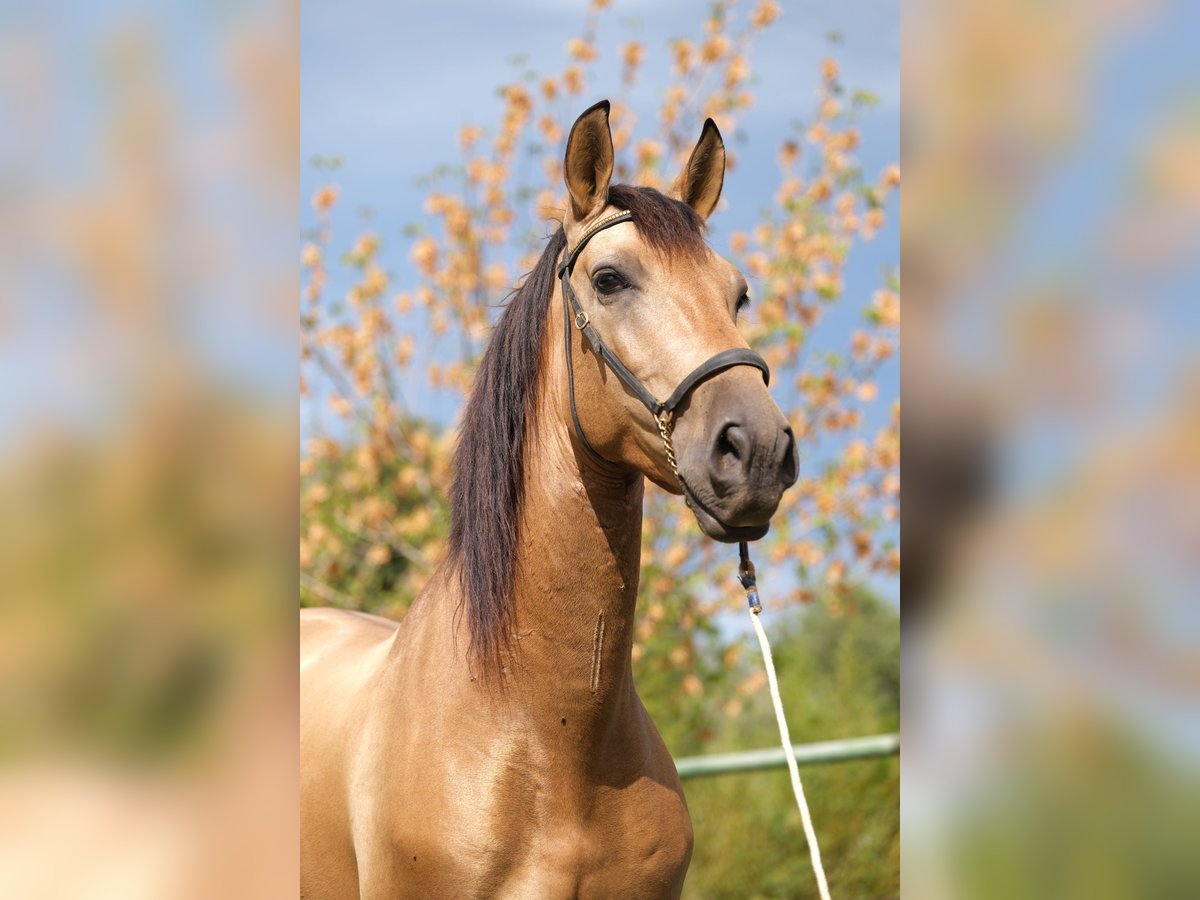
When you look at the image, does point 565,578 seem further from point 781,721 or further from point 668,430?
point 781,721

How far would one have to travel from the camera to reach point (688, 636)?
7133mm

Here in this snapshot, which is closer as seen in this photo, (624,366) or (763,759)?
(624,366)

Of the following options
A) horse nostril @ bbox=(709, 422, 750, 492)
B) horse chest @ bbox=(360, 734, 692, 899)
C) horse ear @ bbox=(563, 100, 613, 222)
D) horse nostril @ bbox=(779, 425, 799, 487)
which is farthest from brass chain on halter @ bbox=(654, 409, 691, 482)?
horse chest @ bbox=(360, 734, 692, 899)

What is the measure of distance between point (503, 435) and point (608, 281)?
429 millimetres

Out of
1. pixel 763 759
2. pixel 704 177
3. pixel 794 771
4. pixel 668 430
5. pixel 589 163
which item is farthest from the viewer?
pixel 763 759

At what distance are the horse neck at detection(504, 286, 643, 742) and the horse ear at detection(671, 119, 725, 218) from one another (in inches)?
26.4

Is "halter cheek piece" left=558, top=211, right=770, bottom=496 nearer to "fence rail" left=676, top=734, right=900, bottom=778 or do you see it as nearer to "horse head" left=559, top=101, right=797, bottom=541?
"horse head" left=559, top=101, right=797, bottom=541

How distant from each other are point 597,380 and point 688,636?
494cm

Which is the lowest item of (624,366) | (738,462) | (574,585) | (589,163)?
(574,585)

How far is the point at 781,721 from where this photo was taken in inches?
64.1
